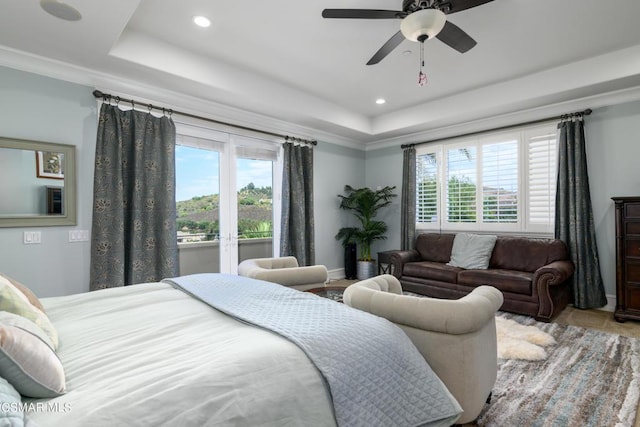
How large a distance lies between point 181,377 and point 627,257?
4547 mm

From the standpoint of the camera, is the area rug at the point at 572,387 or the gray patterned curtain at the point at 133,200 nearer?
the area rug at the point at 572,387

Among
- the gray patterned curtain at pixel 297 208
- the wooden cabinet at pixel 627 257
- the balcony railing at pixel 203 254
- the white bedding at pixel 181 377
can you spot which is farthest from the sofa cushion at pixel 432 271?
the white bedding at pixel 181 377

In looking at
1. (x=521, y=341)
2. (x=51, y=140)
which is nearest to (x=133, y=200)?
(x=51, y=140)

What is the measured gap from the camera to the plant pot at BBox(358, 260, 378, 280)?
5.77 meters

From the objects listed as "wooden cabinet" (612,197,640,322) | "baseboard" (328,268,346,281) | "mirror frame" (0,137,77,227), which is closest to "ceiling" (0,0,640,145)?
"mirror frame" (0,137,77,227)

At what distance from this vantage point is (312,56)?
11.5 ft

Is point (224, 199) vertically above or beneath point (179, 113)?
beneath

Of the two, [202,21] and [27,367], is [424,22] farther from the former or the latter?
[27,367]

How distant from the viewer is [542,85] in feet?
12.9

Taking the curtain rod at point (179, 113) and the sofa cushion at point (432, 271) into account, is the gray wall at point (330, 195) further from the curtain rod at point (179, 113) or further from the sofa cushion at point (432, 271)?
the sofa cushion at point (432, 271)

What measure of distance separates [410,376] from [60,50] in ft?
12.5

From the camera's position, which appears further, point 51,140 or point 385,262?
point 385,262

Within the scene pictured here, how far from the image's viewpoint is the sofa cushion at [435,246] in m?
5.01

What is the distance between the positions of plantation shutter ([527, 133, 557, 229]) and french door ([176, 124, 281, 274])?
372cm
